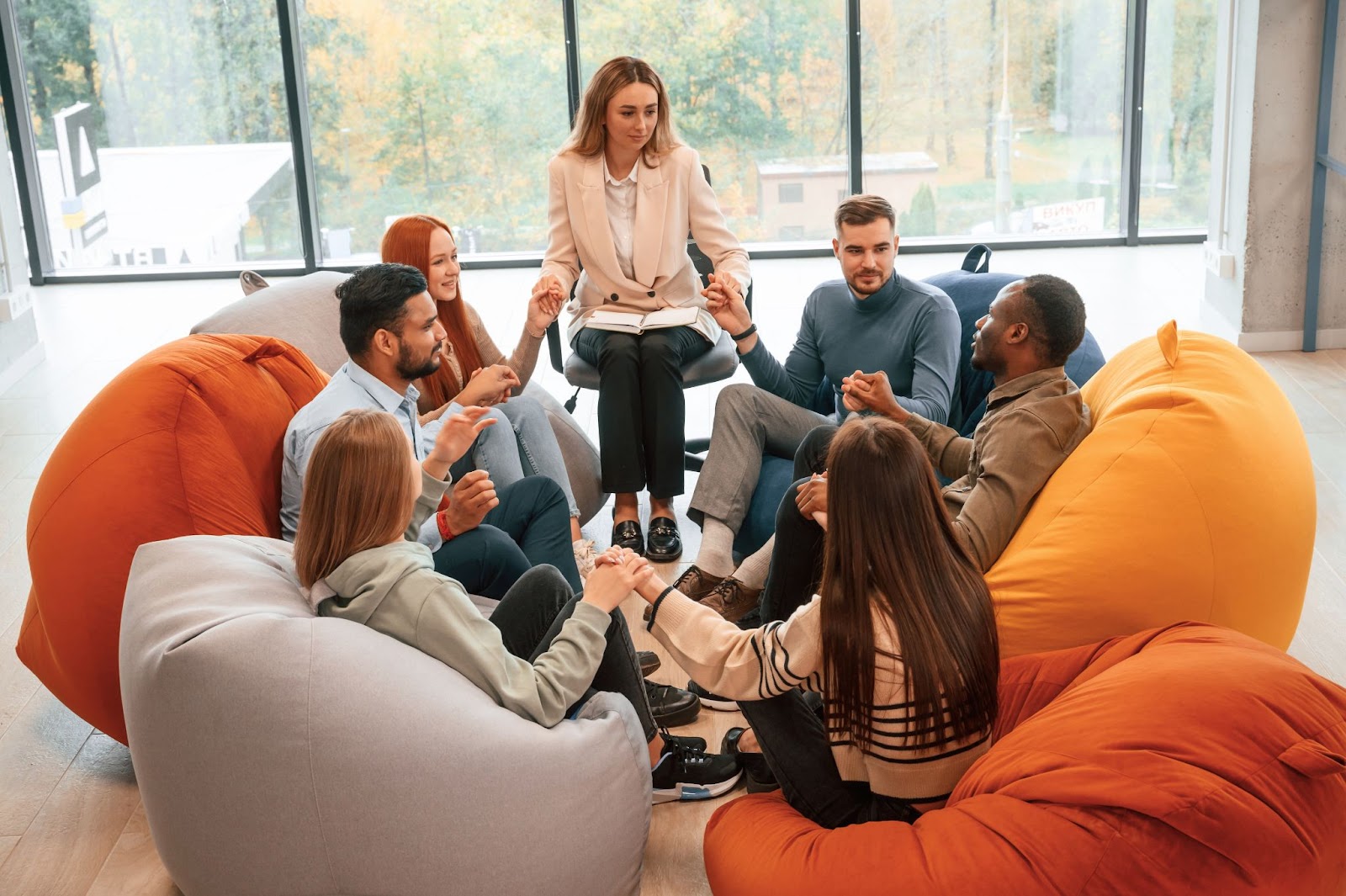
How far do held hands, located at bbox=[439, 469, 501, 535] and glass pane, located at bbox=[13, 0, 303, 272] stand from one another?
18.0 feet

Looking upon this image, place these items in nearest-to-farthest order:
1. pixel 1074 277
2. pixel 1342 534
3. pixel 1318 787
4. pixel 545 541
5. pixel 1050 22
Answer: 1. pixel 1318 787
2. pixel 545 541
3. pixel 1342 534
4. pixel 1074 277
5. pixel 1050 22

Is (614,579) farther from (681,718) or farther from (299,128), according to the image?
(299,128)

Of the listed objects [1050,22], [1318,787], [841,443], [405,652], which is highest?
[1050,22]

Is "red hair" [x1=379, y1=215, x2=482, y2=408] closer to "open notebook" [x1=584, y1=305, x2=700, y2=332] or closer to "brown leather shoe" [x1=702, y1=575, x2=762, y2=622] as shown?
"open notebook" [x1=584, y1=305, x2=700, y2=332]

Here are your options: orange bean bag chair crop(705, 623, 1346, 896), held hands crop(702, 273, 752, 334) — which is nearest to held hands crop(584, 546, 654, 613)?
orange bean bag chair crop(705, 623, 1346, 896)

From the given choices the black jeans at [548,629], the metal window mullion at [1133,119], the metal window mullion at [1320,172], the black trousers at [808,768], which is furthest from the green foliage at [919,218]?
the black trousers at [808,768]

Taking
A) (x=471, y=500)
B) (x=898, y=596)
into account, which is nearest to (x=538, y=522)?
(x=471, y=500)

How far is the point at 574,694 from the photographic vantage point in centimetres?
211

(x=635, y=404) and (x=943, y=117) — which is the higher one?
(x=943, y=117)

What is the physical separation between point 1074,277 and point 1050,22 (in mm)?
1582

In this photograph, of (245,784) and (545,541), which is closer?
(245,784)

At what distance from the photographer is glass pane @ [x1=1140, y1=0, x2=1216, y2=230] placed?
7.29 meters

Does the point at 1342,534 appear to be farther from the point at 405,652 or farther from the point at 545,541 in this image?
the point at 405,652

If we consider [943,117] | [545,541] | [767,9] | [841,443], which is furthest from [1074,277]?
[841,443]
